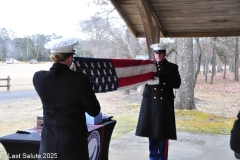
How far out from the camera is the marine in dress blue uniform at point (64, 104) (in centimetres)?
200

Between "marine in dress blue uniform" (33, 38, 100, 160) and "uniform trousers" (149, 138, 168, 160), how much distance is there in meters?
1.83

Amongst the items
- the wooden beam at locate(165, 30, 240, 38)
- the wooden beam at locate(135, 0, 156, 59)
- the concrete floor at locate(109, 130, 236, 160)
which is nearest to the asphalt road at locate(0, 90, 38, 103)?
the concrete floor at locate(109, 130, 236, 160)

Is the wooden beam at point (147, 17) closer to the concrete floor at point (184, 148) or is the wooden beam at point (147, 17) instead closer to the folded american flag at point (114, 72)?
the folded american flag at point (114, 72)

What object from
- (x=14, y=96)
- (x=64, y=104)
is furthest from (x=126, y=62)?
(x=14, y=96)

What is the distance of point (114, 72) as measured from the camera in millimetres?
3223

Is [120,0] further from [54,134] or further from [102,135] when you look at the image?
[54,134]

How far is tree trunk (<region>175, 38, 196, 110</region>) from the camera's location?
9.59m

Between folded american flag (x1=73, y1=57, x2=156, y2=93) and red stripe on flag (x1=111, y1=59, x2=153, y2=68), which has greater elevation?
A: red stripe on flag (x1=111, y1=59, x2=153, y2=68)

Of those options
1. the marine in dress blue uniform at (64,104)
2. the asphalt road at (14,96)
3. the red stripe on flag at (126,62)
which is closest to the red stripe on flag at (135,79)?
the red stripe on flag at (126,62)

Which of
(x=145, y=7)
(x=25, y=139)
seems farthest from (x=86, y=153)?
(x=145, y=7)

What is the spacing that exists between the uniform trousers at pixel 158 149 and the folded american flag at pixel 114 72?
29.9 inches

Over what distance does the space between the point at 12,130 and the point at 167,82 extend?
3.93 m

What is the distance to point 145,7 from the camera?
4.08 meters

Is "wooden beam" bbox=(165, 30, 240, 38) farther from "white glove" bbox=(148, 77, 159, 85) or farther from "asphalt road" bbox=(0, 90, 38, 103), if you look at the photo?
"asphalt road" bbox=(0, 90, 38, 103)
